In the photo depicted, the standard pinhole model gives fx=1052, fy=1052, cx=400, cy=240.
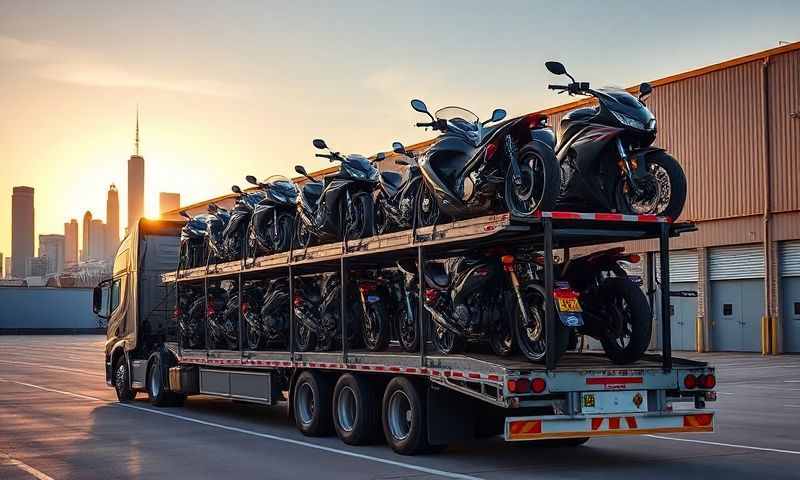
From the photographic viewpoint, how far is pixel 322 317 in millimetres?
15000

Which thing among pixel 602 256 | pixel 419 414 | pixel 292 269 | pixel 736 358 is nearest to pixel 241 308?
pixel 292 269

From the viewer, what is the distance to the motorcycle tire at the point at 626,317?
35.9 ft

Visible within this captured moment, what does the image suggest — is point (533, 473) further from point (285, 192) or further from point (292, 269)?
point (285, 192)

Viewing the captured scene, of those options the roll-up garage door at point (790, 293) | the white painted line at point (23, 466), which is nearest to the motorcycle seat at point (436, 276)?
the white painted line at point (23, 466)

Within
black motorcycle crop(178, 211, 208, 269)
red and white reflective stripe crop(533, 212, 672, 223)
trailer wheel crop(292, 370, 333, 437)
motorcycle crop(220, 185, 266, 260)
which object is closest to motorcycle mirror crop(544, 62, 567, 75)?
red and white reflective stripe crop(533, 212, 672, 223)

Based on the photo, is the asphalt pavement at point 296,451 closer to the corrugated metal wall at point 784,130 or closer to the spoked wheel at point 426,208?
the spoked wheel at point 426,208

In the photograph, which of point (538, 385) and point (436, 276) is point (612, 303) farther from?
point (436, 276)

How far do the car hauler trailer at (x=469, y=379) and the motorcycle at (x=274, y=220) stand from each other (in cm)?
35

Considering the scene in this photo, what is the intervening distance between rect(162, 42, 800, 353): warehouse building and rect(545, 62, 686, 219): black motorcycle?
23868 mm

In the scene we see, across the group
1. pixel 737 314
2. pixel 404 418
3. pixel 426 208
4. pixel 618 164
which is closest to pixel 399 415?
pixel 404 418

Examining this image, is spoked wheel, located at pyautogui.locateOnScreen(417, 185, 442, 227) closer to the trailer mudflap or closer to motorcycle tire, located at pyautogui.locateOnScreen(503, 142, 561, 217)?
motorcycle tire, located at pyautogui.locateOnScreen(503, 142, 561, 217)

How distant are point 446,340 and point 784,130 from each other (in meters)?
26.6

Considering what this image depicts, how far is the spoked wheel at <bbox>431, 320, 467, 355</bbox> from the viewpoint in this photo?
1184 cm

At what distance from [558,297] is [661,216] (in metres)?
1.65
